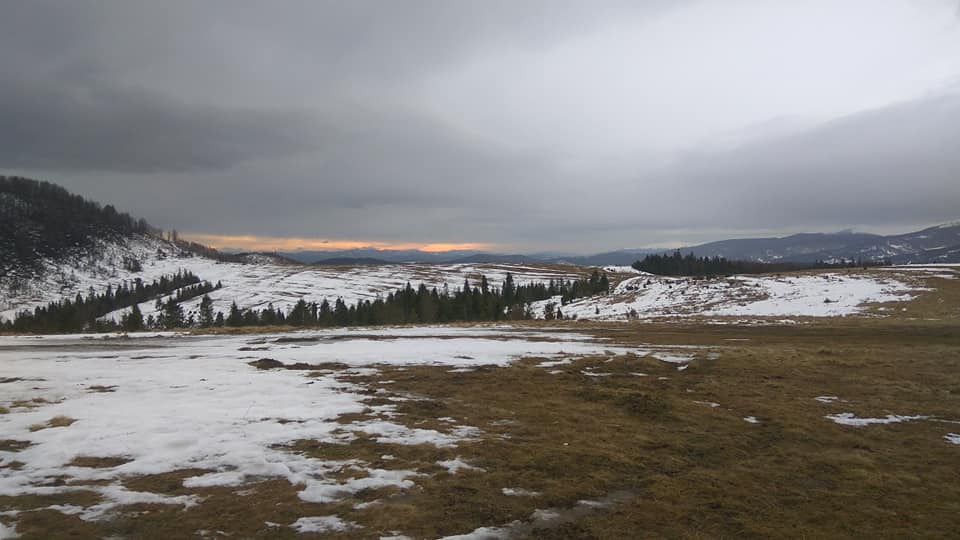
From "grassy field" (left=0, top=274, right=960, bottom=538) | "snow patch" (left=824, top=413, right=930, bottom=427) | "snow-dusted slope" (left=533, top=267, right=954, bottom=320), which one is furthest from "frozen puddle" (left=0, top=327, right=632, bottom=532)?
"snow-dusted slope" (left=533, top=267, right=954, bottom=320)

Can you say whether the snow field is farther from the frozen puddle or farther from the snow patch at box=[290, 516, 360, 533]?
the snow patch at box=[290, 516, 360, 533]

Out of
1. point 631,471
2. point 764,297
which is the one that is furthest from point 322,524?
point 764,297

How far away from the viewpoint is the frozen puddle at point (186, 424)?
7711 millimetres

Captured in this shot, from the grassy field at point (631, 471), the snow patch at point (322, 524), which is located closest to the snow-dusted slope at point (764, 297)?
the grassy field at point (631, 471)

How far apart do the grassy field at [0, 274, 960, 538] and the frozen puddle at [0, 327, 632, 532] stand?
1.15 feet

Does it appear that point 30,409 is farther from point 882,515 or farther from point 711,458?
point 882,515

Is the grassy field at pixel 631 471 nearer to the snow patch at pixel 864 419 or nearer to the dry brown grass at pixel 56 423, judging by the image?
the snow patch at pixel 864 419

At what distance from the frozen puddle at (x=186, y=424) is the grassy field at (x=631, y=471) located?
0.35 meters

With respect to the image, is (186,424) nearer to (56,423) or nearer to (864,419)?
(56,423)

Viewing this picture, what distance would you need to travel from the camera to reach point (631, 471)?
327 inches

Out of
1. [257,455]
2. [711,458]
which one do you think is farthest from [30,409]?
[711,458]

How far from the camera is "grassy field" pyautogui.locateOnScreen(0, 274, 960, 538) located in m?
6.25

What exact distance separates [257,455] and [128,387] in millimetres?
9384

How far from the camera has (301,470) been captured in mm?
8180
